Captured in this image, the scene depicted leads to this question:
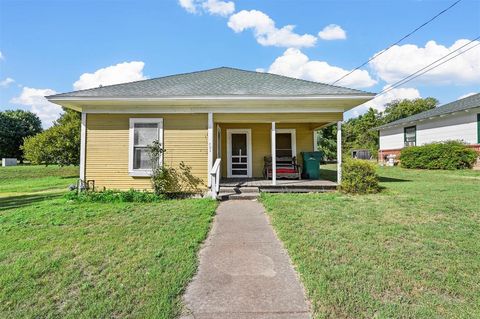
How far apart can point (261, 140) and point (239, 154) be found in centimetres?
103

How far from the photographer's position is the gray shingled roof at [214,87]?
757 centimetres

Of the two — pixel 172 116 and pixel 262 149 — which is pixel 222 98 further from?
pixel 262 149

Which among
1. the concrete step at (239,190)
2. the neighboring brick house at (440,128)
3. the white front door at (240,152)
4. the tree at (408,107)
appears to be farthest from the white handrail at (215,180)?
the tree at (408,107)

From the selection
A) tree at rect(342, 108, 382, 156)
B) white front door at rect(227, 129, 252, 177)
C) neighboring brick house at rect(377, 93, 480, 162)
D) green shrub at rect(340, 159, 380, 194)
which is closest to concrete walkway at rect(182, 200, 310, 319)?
green shrub at rect(340, 159, 380, 194)

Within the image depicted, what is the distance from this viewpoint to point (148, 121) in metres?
7.89

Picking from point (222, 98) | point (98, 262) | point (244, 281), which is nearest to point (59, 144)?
point (222, 98)

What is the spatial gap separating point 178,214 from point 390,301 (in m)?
4.15

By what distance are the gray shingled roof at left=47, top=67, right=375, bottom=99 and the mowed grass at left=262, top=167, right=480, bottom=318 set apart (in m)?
3.54

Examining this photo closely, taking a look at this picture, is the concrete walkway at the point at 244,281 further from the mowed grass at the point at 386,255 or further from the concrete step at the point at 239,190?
the concrete step at the point at 239,190

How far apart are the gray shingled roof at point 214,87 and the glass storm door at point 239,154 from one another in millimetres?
2182

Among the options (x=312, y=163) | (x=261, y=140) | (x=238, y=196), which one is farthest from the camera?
(x=261, y=140)

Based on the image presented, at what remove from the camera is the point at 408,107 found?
41.4 m

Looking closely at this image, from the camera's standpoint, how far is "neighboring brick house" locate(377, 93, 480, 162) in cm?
1485

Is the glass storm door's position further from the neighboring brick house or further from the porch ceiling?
the neighboring brick house
